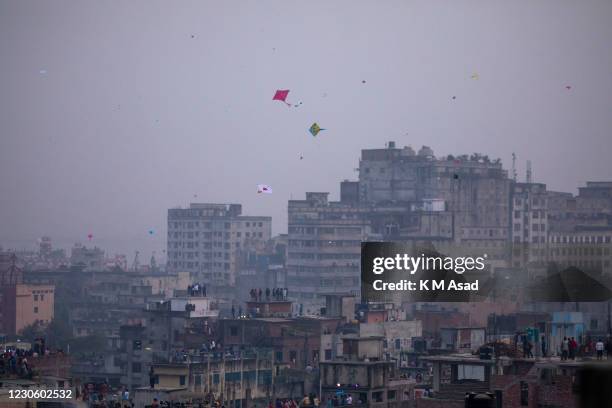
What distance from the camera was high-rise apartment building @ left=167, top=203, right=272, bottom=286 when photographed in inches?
6737

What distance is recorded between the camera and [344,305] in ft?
256

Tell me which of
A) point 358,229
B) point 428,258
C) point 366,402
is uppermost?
point 358,229

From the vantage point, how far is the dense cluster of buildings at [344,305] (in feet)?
157

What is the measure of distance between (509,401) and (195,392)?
19478mm

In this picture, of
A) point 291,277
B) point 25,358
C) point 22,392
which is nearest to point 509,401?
point 22,392

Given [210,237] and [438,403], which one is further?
[210,237]

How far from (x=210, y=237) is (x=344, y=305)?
318ft

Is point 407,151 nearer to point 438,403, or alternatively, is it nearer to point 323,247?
point 323,247

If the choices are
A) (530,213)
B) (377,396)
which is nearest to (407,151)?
(530,213)

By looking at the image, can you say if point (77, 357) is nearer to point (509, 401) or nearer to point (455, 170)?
point (509, 401)

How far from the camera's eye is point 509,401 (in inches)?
1403

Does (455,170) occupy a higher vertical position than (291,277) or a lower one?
higher

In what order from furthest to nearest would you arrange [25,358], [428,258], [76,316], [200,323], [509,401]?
[76,316]
[200,323]
[25,358]
[509,401]
[428,258]

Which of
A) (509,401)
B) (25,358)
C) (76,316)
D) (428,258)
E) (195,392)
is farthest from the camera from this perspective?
→ (76,316)
